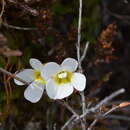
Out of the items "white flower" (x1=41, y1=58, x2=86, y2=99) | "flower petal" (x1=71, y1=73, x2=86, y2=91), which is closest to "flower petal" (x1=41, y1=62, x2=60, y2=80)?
"white flower" (x1=41, y1=58, x2=86, y2=99)

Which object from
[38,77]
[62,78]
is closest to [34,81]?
[38,77]

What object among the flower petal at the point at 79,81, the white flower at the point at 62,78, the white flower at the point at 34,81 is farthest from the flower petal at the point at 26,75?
the flower petal at the point at 79,81

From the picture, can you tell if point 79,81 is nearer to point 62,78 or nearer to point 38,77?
point 62,78

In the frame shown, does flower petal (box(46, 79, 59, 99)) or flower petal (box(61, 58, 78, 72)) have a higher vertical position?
flower petal (box(61, 58, 78, 72))

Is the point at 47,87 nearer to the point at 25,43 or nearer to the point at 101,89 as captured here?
the point at 25,43

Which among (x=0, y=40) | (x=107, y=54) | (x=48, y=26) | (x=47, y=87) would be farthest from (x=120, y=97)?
(x=0, y=40)

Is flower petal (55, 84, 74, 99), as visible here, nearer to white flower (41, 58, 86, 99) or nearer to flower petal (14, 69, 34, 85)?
white flower (41, 58, 86, 99)

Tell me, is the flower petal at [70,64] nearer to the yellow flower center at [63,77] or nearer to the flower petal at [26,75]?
the yellow flower center at [63,77]
